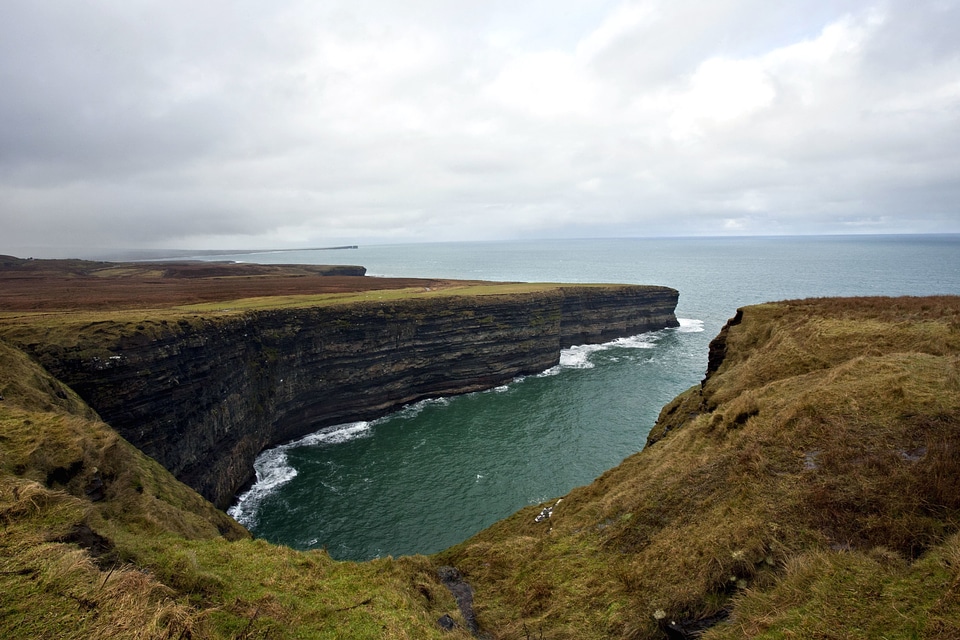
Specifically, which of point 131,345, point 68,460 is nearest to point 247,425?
point 131,345

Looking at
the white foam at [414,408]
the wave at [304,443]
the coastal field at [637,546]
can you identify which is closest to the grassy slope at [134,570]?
the coastal field at [637,546]

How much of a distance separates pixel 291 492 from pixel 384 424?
1365 centimetres

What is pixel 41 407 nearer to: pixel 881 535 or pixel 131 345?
pixel 131 345

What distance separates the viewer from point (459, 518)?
27672 mm

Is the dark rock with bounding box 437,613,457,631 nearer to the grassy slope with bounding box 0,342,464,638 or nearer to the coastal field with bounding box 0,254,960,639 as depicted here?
the coastal field with bounding box 0,254,960,639

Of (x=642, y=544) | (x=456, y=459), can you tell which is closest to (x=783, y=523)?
(x=642, y=544)

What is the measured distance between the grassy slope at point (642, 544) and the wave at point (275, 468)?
1513cm

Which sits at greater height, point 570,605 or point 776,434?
point 776,434

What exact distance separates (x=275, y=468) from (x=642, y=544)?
110 ft

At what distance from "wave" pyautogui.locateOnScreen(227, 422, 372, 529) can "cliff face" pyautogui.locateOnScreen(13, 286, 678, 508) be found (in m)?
1.10

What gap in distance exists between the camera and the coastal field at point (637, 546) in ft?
23.3

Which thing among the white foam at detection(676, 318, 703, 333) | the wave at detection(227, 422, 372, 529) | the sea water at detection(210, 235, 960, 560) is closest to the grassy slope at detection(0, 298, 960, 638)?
the sea water at detection(210, 235, 960, 560)

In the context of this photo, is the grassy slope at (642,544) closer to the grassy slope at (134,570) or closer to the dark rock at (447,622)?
the grassy slope at (134,570)

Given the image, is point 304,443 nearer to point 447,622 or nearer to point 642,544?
point 447,622
